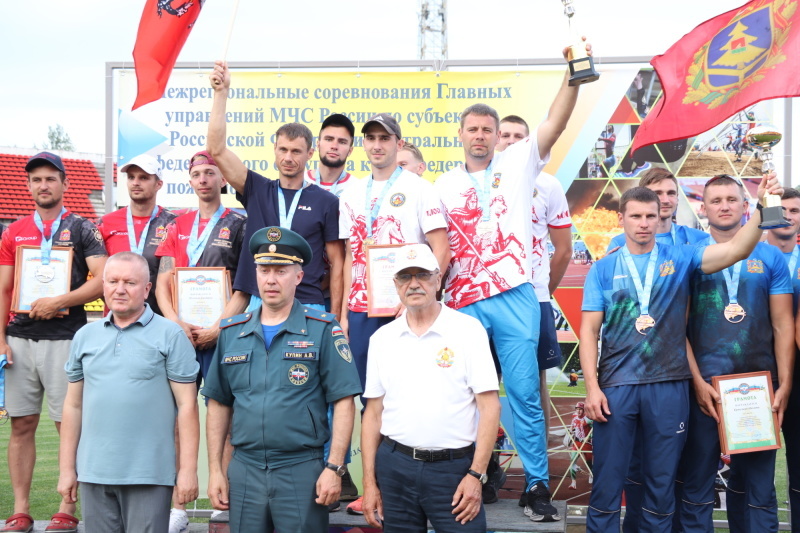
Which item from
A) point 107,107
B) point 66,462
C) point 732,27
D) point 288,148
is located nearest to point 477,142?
point 288,148

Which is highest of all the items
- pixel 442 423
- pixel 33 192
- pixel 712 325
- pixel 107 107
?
pixel 107 107

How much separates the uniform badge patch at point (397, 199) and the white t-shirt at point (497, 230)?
311 mm

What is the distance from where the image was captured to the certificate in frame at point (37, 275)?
5188 mm

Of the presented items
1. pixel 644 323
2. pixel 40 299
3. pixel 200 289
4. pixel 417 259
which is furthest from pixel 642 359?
pixel 40 299

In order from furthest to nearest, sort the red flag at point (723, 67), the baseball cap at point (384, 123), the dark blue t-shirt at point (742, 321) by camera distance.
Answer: the baseball cap at point (384, 123), the dark blue t-shirt at point (742, 321), the red flag at point (723, 67)

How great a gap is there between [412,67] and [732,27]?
257 cm

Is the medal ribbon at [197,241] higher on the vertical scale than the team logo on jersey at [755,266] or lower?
higher

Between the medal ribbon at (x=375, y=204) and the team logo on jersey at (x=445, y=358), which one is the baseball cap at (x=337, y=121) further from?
the team logo on jersey at (x=445, y=358)

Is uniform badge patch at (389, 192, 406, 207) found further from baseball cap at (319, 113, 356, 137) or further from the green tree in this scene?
the green tree

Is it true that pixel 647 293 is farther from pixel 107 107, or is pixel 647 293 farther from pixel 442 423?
pixel 107 107

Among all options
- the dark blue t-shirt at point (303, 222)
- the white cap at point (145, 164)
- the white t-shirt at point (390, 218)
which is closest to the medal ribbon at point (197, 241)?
the dark blue t-shirt at point (303, 222)

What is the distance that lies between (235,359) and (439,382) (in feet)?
3.20

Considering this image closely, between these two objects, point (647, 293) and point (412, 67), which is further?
point (412, 67)

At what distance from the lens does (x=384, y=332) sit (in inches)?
155
